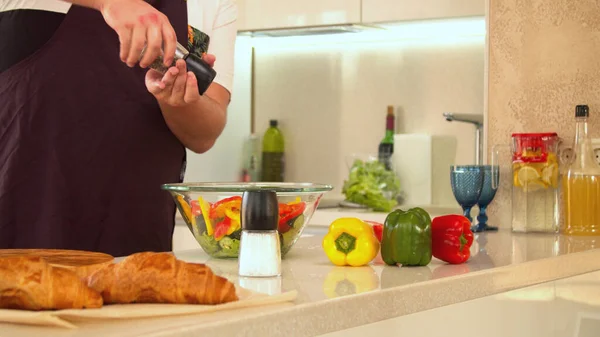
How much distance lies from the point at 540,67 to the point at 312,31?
164cm

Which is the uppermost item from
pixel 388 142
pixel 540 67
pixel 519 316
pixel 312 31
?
pixel 312 31


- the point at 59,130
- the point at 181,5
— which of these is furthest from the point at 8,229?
the point at 181,5

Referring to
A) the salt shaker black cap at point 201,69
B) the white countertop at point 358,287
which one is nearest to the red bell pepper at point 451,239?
the white countertop at point 358,287

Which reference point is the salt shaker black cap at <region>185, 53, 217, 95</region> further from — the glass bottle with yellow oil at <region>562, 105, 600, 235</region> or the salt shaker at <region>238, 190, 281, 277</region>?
the glass bottle with yellow oil at <region>562, 105, 600, 235</region>

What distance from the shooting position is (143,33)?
134 cm

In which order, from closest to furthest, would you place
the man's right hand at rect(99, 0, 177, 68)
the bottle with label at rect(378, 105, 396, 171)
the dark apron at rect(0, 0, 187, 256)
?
the man's right hand at rect(99, 0, 177, 68), the dark apron at rect(0, 0, 187, 256), the bottle with label at rect(378, 105, 396, 171)

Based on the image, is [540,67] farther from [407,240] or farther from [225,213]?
[225,213]

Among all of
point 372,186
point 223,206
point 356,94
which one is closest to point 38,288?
point 223,206

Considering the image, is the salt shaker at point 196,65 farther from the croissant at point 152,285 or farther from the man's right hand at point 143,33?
the croissant at point 152,285

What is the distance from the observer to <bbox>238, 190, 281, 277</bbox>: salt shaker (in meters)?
1.16

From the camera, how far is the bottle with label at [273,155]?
161 inches

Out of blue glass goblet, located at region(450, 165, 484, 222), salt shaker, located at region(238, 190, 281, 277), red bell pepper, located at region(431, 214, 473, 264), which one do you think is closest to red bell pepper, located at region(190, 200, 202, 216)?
salt shaker, located at region(238, 190, 281, 277)

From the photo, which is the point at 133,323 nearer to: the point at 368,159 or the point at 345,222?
the point at 345,222

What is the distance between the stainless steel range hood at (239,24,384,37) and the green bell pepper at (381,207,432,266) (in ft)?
7.46
